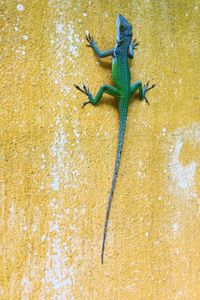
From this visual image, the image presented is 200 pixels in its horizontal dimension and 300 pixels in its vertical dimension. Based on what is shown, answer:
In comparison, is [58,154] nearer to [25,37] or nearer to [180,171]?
[25,37]

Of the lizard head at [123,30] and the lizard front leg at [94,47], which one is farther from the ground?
the lizard head at [123,30]

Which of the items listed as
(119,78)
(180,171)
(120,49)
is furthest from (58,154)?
(180,171)

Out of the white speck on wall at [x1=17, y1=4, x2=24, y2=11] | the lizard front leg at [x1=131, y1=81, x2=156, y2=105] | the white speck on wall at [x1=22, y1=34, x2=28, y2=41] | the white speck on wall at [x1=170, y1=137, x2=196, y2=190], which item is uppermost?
the white speck on wall at [x1=17, y1=4, x2=24, y2=11]

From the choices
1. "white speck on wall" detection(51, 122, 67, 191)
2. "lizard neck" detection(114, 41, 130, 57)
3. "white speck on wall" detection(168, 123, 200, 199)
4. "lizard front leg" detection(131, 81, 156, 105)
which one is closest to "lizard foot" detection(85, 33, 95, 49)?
"lizard neck" detection(114, 41, 130, 57)

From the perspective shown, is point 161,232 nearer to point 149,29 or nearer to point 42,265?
point 42,265

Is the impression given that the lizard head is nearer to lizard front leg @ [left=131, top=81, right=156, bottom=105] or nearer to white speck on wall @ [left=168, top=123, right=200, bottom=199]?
lizard front leg @ [left=131, top=81, right=156, bottom=105]

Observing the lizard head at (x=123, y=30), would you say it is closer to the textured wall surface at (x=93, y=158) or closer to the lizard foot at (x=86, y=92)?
the textured wall surface at (x=93, y=158)

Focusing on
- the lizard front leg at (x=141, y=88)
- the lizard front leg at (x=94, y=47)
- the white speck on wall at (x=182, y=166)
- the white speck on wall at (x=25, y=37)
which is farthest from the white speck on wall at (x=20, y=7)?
the white speck on wall at (x=182, y=166)

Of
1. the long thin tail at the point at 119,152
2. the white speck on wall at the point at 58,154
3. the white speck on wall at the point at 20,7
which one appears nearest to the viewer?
the white speck on wall at the point at 20,7
